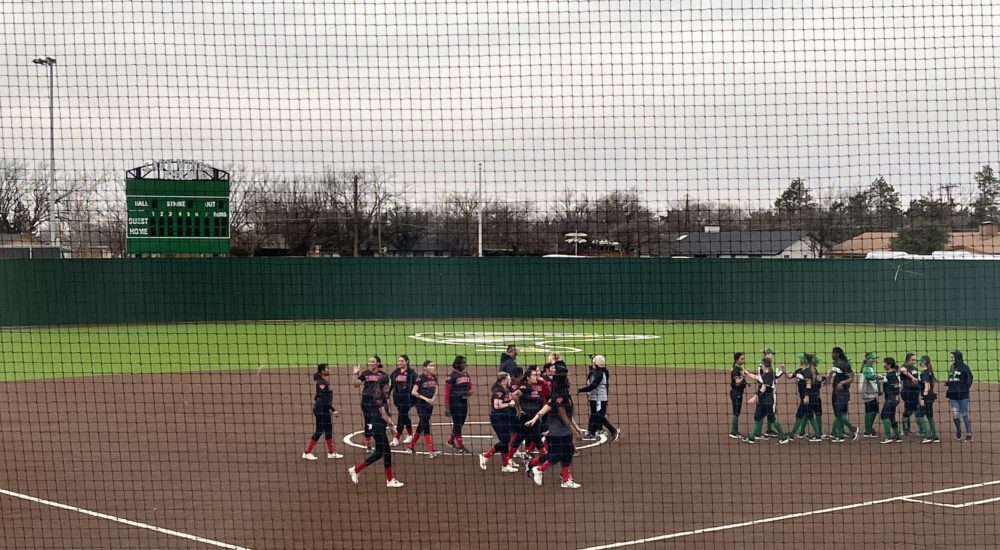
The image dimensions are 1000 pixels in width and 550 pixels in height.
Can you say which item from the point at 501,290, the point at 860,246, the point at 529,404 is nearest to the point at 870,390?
the point at 529,404

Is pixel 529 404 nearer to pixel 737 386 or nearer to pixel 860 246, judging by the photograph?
pixel 737 386

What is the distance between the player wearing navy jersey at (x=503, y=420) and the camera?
13609 mm

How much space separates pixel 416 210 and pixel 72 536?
18152 millimetres

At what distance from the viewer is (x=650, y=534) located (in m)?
10.8

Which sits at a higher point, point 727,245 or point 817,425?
point 727,245

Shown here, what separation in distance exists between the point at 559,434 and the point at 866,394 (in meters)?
6.28

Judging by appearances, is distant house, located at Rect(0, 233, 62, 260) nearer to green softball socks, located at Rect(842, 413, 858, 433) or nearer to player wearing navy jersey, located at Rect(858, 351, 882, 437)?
green softball socks, located at Rect(842, 413, 858, 433)

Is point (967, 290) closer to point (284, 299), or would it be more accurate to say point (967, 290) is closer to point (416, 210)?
point (416, 210)

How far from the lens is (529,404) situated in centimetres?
1333

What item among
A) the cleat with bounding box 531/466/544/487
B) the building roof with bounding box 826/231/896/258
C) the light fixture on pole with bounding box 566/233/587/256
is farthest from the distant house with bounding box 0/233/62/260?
the building roof with bounding box 826/231/896/258

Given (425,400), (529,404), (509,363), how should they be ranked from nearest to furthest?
(529,404)
(425,400)
(509,363)

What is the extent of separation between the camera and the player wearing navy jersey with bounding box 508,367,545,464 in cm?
1324

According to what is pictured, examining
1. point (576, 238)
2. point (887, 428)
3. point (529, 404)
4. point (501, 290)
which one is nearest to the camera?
point (529, 404)

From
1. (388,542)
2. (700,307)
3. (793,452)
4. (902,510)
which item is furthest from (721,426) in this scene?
(700,307)
